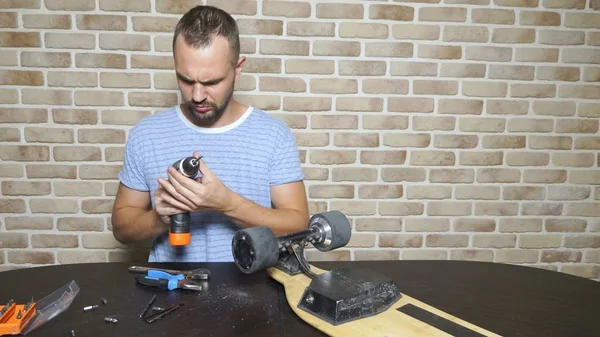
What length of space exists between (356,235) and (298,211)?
679 mm

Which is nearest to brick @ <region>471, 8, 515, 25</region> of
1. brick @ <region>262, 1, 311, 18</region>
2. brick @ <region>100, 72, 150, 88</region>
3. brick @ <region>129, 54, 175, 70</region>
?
brick @ <region>262, 1, 311, 18</region>

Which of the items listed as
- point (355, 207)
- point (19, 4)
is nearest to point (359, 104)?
point (355, 207)

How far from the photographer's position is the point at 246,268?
1146 millimetres

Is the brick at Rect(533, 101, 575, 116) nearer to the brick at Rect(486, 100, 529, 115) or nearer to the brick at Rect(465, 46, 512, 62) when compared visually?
the brick at Rect(486, 100, 529, 115)

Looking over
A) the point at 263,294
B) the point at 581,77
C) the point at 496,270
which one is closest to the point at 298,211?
the point at 263,294

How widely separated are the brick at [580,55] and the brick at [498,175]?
56 cm

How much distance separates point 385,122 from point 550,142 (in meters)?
0.79

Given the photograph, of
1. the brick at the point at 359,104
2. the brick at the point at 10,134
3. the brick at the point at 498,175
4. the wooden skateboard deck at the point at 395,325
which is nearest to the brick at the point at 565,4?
the brick at the point at 498,175

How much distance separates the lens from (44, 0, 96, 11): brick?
2008 mm

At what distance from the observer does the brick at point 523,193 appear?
2.29m

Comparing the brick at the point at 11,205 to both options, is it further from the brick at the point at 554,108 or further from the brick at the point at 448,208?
the brick at the point at 554,108

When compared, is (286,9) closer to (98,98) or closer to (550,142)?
(98,98)

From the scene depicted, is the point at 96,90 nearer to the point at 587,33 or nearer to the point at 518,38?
the point at 518,38

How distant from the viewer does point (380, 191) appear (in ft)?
7.33
